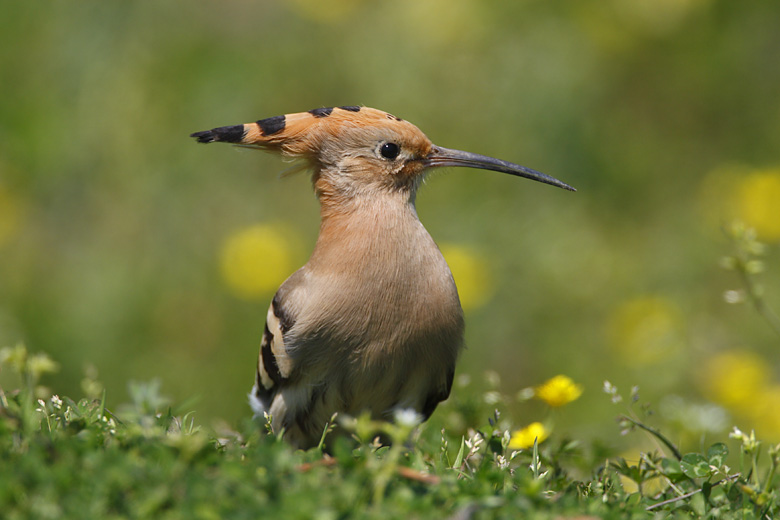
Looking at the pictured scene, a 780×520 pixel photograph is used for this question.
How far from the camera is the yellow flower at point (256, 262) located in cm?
496

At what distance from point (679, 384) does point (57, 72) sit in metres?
4.08

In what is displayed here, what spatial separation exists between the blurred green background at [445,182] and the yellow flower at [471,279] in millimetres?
19

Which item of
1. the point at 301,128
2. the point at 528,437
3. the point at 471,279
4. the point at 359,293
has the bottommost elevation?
the point at 471,279

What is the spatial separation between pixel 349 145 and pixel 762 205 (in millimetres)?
3366

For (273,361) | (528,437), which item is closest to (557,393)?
(528,437)

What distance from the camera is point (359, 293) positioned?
2922mm

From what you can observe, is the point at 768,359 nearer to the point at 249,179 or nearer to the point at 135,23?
the point at 249,179

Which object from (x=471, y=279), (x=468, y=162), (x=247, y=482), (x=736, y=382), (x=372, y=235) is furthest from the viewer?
(x=471, y=279)

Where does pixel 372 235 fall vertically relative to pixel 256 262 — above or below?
above

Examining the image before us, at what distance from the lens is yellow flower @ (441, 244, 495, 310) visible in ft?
16.2

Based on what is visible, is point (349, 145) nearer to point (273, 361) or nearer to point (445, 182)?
point (273, 361)

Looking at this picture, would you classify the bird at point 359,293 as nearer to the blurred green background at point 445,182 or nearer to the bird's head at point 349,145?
the bird's head at point 349,145

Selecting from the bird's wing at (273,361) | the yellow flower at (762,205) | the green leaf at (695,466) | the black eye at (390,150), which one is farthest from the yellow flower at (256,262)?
the green leaf at (695,466)

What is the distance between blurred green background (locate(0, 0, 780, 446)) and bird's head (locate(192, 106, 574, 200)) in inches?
69.4
